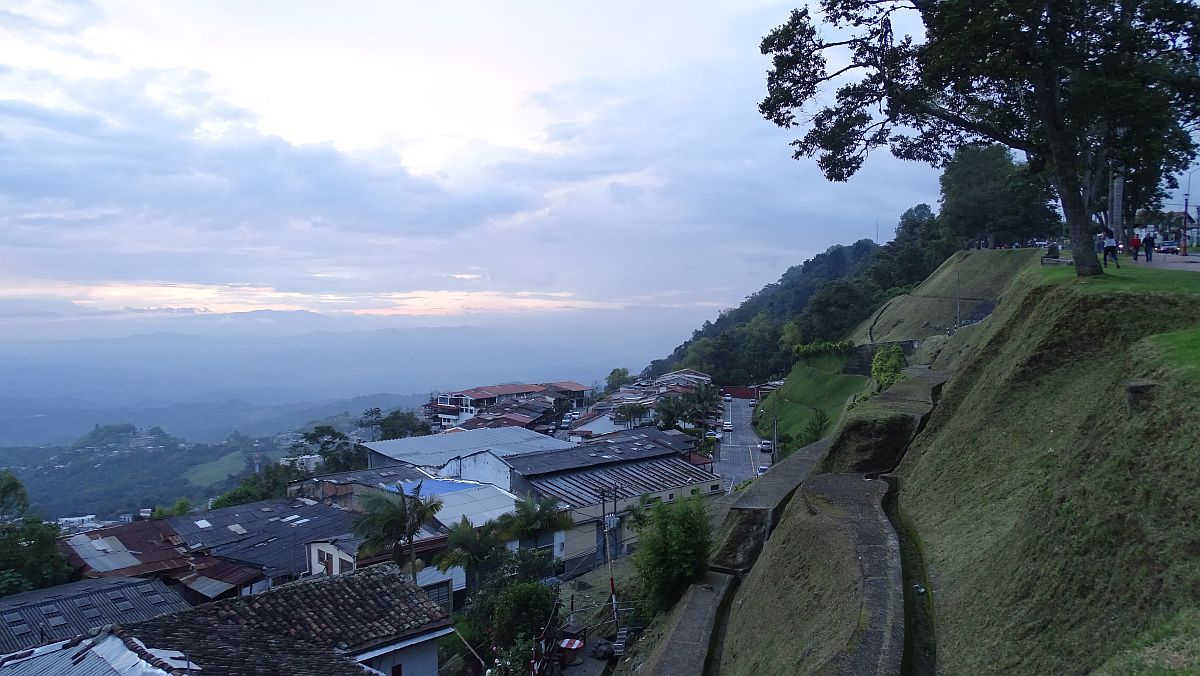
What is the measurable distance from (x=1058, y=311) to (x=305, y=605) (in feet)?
40.6

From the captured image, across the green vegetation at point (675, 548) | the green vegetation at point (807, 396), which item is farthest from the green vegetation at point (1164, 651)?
the green vegetation at point (807, 396)

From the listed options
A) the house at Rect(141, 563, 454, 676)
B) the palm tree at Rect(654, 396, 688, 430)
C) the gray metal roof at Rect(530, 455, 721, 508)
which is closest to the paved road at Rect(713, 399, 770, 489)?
the gray metal roof at Rect(530, 455, 721, 508)

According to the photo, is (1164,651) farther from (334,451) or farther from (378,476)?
(334,451)

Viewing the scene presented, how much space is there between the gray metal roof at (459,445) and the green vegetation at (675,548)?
29.9 meters

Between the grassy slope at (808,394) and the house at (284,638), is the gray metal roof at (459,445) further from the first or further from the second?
the house at (284,638)

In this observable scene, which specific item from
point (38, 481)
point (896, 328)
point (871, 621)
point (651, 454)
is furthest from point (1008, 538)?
point (38, 481)

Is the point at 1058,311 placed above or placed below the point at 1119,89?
below

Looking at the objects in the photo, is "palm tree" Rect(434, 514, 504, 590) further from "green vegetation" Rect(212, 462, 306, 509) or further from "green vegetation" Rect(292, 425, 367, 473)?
"green vegetation" Rect(292, 425, 367, 473)

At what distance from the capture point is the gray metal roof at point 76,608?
1695 cm

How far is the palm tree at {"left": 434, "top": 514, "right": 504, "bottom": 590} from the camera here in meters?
21.2

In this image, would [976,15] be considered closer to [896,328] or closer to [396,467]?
[896,328]

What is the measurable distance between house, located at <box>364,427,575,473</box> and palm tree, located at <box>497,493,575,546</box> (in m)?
16.7

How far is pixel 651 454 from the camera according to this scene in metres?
36.4

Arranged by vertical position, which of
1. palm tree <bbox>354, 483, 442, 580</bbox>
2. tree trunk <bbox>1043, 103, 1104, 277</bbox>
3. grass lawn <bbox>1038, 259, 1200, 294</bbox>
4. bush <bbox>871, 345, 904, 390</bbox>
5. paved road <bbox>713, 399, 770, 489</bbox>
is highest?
tree trunk <bbox>1043, 103, 1104, 277</bbox>
